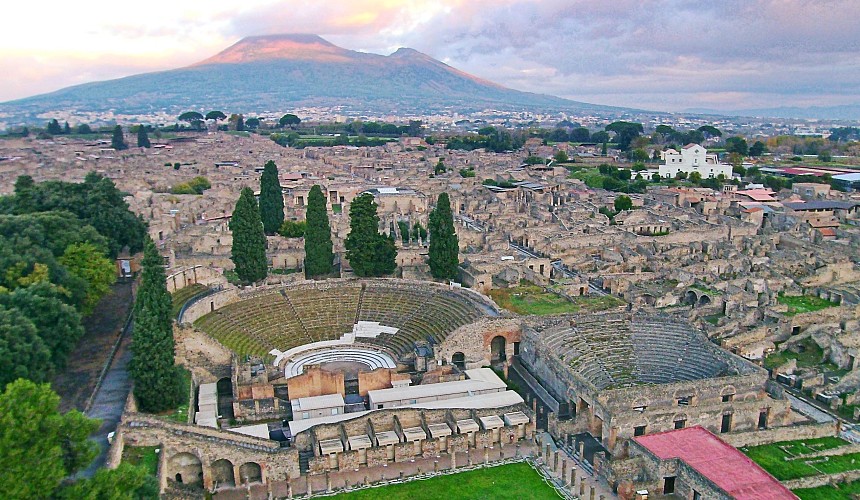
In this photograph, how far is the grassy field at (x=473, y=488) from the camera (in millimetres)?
22469

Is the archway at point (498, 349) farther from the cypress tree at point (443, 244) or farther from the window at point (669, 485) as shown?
the window at point (669, 485)

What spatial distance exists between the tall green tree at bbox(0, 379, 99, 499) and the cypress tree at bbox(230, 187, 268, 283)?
22.4 metres

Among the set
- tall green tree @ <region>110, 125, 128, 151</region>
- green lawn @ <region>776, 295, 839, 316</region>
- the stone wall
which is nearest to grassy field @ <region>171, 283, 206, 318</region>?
the stone wall

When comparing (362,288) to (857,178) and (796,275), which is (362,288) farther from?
(857,178)

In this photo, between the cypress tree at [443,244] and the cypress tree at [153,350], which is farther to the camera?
the cypress tree at [443,244]

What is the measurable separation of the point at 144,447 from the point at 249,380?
21.2 ft

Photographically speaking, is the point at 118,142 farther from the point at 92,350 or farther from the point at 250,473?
the point at 250,473

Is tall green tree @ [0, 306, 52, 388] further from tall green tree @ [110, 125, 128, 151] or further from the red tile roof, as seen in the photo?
tall green tree @ [110, 125, 128, 151]

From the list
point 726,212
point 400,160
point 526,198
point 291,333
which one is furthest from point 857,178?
point 291,333

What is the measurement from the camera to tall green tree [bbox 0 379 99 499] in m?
15.2

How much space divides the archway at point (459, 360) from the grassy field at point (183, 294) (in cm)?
1445

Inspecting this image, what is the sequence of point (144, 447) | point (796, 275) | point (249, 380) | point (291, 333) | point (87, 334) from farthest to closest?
1. point (796, 275)
2. point (291, 333)
3. point (87, 334)
4. point (249, 380)
5. point (144, 447)

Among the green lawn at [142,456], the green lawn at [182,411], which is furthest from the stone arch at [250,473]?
the green lawn at [142,456]

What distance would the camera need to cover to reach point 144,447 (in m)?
22.6
